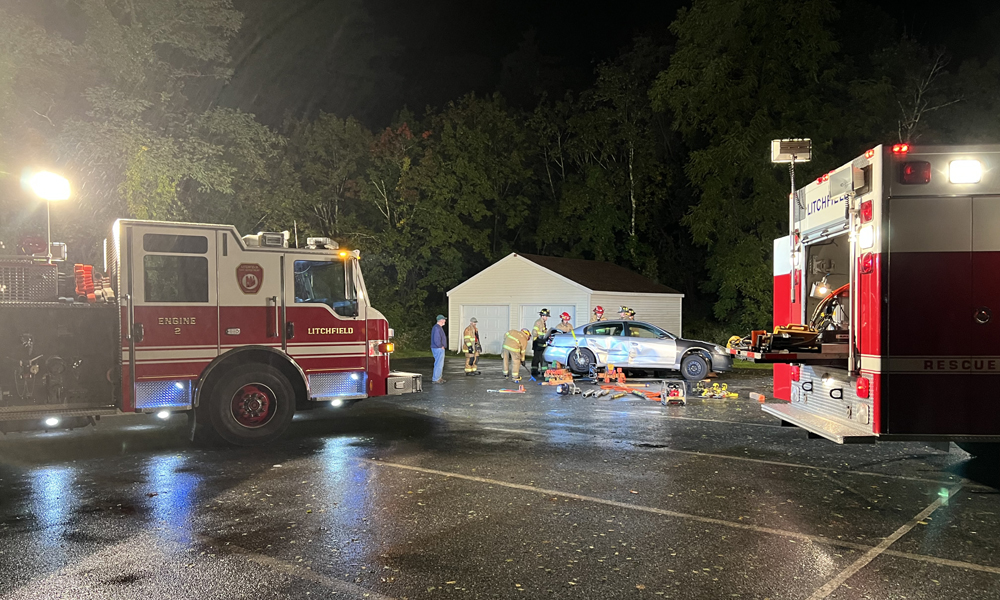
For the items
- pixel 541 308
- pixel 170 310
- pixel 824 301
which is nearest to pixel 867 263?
pixel 824 301

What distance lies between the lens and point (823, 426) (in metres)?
6.47

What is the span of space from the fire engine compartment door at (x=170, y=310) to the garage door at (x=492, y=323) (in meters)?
20.3

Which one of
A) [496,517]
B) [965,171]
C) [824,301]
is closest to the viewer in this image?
[965,171]

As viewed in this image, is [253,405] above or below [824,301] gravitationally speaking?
below

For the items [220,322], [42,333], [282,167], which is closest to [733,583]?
[220,322]

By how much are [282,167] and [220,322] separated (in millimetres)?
31637

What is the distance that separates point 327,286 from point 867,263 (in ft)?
20.4

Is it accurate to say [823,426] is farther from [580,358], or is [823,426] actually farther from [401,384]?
[580,358]

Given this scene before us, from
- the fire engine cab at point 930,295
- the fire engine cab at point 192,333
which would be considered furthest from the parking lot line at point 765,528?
the fire engine cab at point 192,333

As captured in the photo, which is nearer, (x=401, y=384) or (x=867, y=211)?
(x=867, y=211)

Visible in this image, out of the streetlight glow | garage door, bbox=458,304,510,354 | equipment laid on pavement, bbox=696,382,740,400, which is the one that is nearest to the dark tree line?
garage door, bbox=458,304,510,354

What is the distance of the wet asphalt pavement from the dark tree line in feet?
38.8

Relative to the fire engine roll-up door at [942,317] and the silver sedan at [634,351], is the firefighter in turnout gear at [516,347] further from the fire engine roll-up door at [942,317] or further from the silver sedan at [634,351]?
the fire engine roll-up door at [942,317]

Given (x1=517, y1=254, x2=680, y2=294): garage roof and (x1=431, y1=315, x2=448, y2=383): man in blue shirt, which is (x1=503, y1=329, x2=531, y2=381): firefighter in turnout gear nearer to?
(x1=431, y1=315, x2=448, y2=383): man in blue shirt
